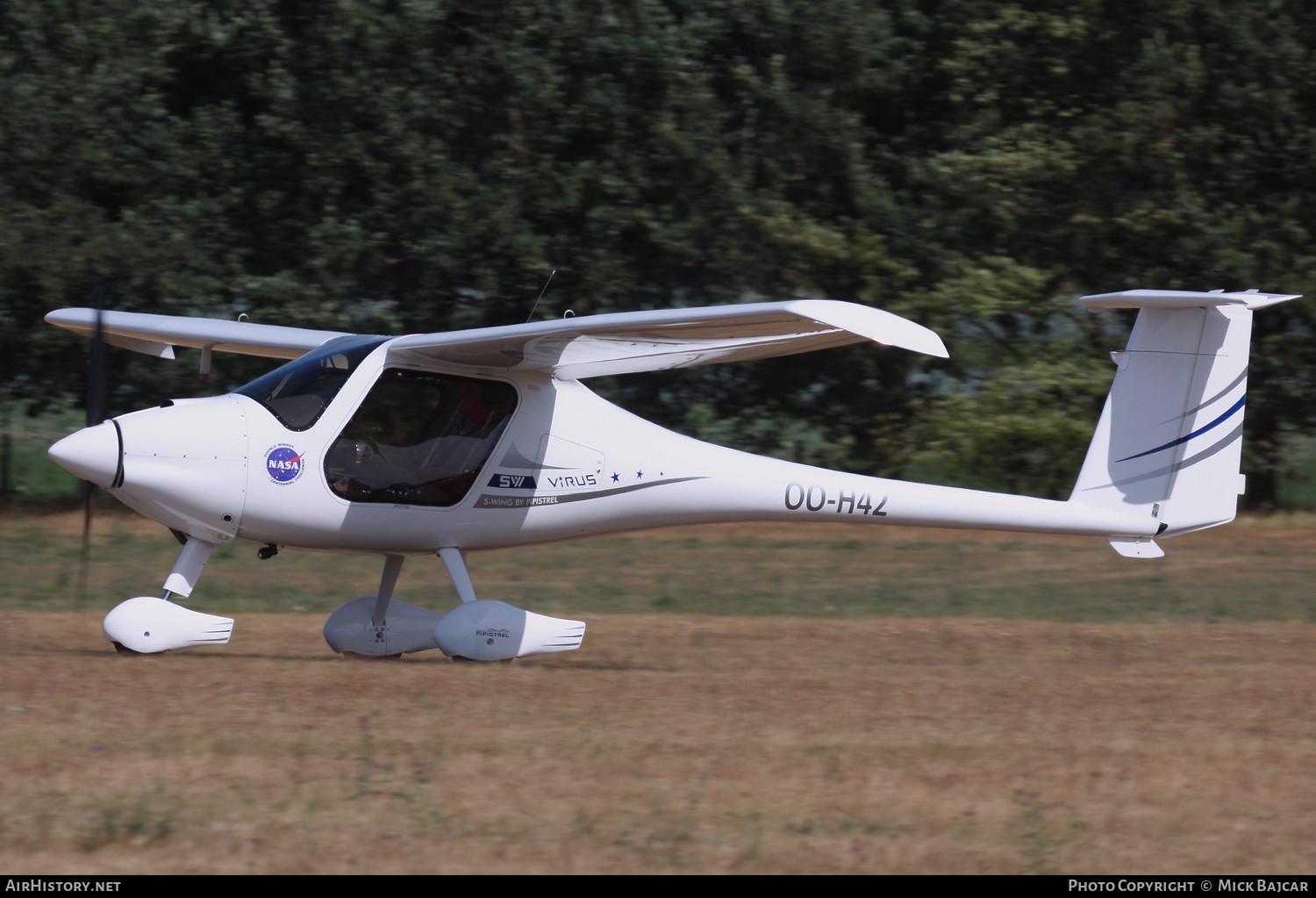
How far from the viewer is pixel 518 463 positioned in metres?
9.23

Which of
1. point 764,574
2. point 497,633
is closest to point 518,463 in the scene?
point 497,633

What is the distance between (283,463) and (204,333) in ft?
8.58

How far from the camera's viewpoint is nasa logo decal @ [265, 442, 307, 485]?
857cm

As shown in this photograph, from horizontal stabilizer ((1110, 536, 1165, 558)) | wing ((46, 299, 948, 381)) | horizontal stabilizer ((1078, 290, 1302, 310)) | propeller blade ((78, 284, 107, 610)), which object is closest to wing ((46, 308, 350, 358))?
wing ((46, 299, 948, 381))

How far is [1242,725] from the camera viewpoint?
7.45m

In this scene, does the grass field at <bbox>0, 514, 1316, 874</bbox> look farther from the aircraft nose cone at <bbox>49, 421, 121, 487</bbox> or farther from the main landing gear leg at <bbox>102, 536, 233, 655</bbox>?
the aircraft nose cone at <bbox>49, 421, 121, 487</bbox>

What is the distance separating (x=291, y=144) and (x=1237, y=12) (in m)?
13.3

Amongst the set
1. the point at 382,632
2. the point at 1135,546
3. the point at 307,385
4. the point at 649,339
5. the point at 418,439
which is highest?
the point at 649,339

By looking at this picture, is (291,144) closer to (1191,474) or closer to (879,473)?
(879,473)

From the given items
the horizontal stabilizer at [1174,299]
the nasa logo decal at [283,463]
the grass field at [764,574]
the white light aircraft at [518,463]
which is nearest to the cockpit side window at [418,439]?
the white light aircraft at [518,463]

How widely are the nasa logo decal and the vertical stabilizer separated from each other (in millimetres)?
5414

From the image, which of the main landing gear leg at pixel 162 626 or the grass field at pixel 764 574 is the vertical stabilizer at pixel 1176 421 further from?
the main landing gear leg at pixel 162 626

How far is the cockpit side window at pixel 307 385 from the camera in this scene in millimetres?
8656

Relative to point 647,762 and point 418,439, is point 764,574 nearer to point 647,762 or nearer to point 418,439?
point 418,439
